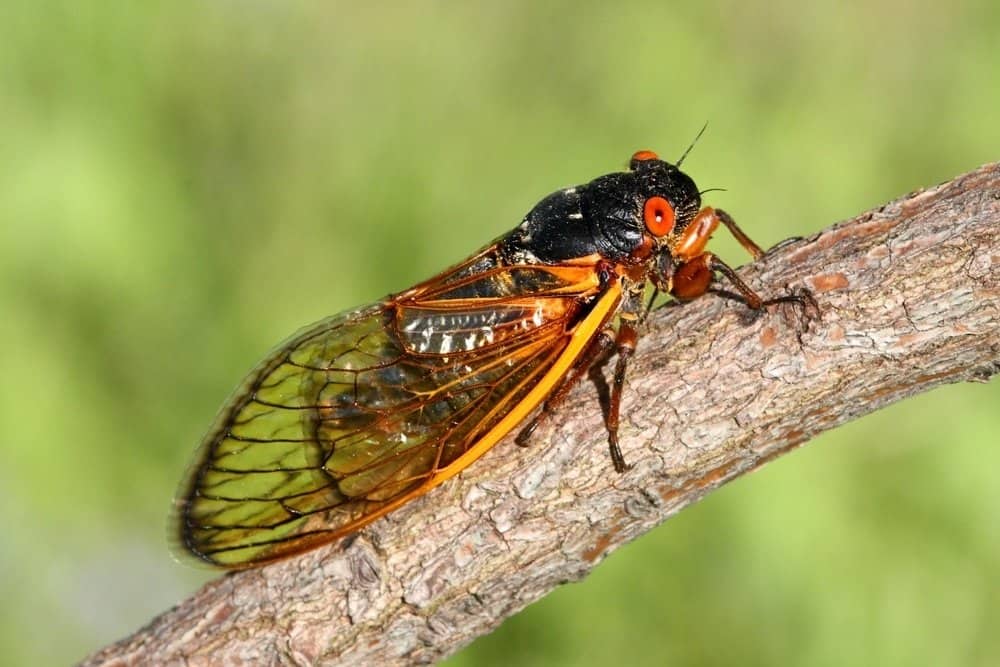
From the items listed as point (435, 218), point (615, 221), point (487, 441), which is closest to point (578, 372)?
point (487, 441)

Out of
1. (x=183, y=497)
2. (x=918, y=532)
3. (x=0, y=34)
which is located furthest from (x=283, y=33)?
(x=918, y=532)

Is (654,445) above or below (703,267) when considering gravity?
below

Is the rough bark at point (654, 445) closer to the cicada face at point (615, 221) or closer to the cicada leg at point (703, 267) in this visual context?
the cicada leg at point (703, 267)

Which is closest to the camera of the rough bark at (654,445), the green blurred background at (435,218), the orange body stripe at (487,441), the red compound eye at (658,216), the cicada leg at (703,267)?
the rough bark at (654,445)

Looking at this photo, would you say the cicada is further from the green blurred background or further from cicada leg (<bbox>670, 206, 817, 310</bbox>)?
the green blurred background

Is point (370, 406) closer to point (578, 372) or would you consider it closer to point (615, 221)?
point (578, 372)

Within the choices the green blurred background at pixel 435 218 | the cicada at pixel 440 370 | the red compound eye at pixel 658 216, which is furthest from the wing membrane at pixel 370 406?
the green blurred background at pixel 435 218
